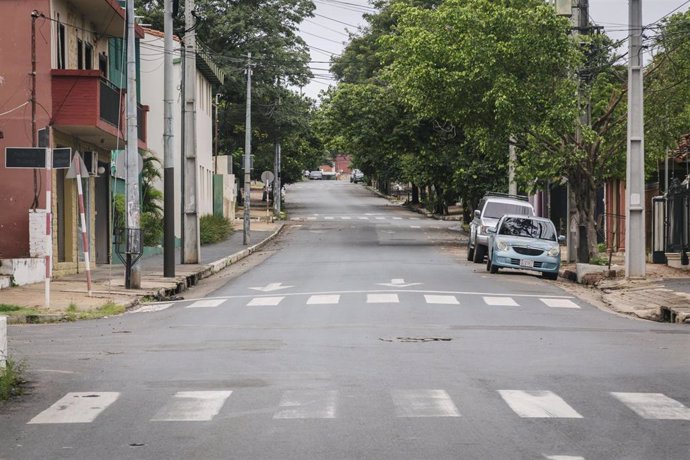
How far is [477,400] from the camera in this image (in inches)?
428

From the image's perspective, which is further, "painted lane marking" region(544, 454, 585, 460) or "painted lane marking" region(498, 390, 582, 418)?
"painted lane marking" region(498, 390, 582, 418)

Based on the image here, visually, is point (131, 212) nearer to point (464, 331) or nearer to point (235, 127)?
point (464, 331)

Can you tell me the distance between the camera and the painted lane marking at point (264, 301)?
2250 cm

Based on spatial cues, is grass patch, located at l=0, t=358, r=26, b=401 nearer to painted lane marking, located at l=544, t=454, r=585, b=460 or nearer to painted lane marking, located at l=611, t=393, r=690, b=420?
painted lane marking, located at l=544, t=454, r=585, b=460

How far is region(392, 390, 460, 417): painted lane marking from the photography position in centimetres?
1011

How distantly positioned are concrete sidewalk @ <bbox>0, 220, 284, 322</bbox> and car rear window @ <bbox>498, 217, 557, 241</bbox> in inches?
324

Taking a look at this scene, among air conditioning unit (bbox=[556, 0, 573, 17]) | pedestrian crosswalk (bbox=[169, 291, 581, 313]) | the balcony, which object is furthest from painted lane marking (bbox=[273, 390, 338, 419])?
air conditioning unit (bbox=[556, 0, 573, 17])

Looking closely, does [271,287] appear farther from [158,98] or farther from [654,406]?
[158,98]

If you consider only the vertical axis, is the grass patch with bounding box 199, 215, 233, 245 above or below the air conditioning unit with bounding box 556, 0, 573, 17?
below

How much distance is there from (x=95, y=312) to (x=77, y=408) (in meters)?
11.1

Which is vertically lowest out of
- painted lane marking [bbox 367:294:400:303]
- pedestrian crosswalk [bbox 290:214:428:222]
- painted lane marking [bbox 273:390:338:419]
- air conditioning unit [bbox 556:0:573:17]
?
painted lane marking [bbox 367:294:400:303]

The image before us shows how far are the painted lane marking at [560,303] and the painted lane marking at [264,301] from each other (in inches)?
199

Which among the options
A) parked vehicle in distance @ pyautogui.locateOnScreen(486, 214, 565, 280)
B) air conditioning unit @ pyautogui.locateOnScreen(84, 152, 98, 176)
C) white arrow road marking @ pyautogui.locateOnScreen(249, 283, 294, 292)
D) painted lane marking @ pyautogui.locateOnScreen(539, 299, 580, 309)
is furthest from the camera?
air conditioning unit @ pyautogui.locateOnScreen(84, 152, 98, 176)

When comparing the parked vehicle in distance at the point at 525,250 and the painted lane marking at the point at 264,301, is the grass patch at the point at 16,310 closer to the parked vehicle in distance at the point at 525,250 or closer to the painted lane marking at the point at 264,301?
the painted lane marking at the point at 264,301
